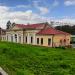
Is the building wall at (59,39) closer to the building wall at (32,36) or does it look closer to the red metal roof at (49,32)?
the building wall at (32,36)

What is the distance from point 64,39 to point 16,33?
1016cm

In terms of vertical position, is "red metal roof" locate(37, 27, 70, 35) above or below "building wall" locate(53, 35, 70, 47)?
above

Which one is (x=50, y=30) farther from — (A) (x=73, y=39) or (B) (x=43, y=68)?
(B) (x=43, y=68)

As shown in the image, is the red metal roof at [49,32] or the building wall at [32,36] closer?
the building wall at [32,36]

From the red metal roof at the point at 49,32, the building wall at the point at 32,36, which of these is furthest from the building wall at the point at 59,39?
the red metal roof at the point at 49,32

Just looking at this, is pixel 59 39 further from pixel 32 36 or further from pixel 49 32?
pixel 32 36

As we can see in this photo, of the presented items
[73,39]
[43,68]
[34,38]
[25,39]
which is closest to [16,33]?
[25,39]

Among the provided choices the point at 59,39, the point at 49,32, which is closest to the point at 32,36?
the point at 49,32

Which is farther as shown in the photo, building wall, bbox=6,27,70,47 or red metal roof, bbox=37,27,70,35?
red metal roof, bbox=37,27,70,35

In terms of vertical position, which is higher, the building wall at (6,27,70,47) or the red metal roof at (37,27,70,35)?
the red metal roof at (37,27,70,35)

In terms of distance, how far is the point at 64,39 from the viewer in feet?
137

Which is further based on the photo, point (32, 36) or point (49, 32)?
point (32, 36)

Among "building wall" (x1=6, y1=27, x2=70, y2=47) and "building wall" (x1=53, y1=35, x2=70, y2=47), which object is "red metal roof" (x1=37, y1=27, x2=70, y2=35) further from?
"building wall" (x1=53, y1=35, x2=70, y2=47)

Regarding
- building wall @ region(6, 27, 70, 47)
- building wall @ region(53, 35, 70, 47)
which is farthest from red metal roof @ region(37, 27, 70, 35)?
building wall @ region(53, 35, 70, 47)
